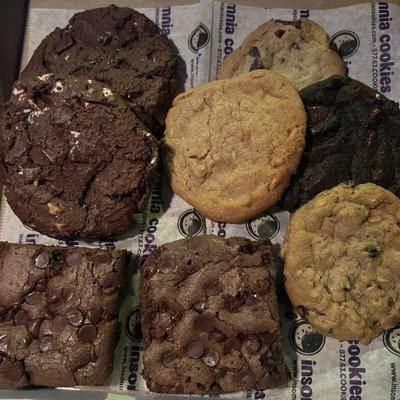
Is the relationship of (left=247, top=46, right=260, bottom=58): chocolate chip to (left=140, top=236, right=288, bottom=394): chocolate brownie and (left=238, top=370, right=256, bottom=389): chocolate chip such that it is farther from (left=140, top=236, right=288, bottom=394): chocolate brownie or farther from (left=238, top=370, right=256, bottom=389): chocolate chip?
(left=238, top=370, right=256, bottom=389): chocolate chip

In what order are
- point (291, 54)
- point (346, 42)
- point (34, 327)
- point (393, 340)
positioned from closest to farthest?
1. point (34, 327)
2. point (393, 340)
3. point (291, 54)
4. point (346, 42)

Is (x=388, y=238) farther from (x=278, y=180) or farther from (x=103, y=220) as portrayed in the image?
(x=103, y=220)

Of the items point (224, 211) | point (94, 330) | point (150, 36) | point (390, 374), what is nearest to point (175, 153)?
point (224, 211)

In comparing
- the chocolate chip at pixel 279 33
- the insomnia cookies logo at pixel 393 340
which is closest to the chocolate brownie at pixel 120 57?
the chocolate chip at pixel 279 33

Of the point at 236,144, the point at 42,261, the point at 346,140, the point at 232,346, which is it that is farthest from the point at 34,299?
the point at 346,140

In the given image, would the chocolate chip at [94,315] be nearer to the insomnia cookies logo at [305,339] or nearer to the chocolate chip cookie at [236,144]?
the chocolate chip cookie at [236,144]

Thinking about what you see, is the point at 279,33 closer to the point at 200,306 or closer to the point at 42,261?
the point at 200,306
